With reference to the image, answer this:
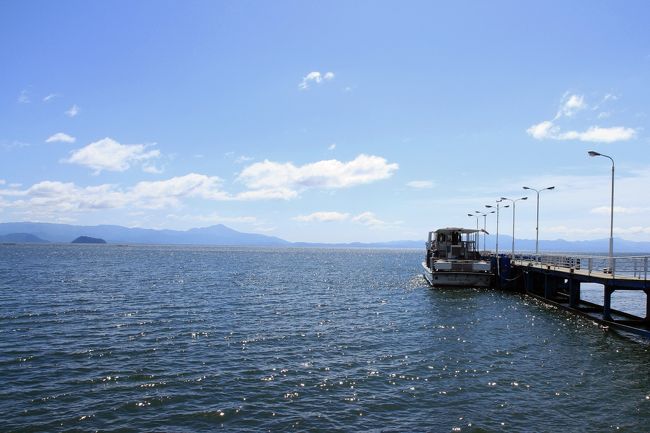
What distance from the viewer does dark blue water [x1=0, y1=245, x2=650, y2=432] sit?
14211 millimetres

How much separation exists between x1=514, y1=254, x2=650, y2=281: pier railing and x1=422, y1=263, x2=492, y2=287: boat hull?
5.09 meters

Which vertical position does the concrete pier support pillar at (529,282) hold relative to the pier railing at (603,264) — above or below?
below

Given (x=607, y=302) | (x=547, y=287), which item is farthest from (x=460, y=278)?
(x=607, y=302)

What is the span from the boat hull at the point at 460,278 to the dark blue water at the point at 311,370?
1558cm

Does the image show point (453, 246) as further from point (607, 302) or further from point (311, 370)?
point (311, 370)

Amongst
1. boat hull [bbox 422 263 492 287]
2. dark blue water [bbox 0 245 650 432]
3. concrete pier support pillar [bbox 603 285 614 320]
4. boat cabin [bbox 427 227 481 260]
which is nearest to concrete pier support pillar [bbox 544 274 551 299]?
dark blue water [bbox 0 245 650 432]

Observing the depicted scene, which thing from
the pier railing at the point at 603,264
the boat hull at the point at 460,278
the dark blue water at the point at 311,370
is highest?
the pier railing at the point at 603,264

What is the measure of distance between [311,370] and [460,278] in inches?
1427

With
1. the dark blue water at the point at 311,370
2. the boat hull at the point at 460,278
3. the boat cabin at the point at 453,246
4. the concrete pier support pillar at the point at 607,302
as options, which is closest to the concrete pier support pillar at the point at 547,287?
the dark blue water at the point at 311,370

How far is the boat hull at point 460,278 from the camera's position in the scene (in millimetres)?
51969

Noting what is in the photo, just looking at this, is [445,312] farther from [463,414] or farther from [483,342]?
[463,414]

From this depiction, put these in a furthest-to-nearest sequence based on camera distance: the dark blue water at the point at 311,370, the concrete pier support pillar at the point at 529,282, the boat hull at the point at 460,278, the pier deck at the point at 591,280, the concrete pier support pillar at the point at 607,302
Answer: the boat hull at the point at 460,278 → the concrete pier support pillar at the point at 529,282 → the concrete pier support pillar at the point at 607,302 → the pier deck at the point at 591,280 → the dark blue water at the point at 311,370

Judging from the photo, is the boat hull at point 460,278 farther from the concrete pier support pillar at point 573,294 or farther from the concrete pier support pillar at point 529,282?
the concrete pier support pillar at point 573,294

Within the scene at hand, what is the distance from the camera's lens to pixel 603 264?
34.1m
